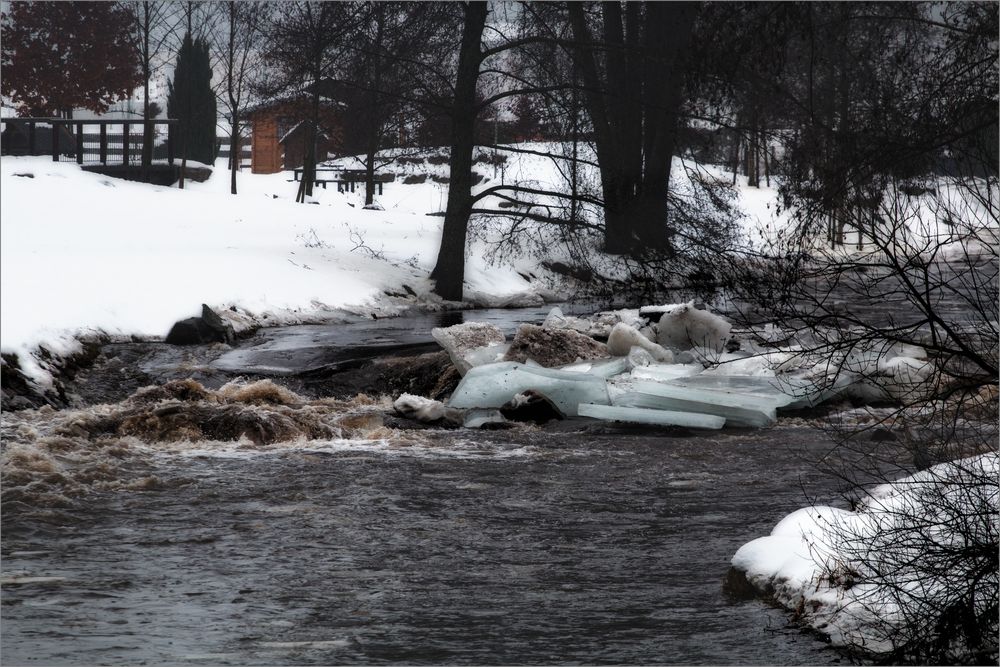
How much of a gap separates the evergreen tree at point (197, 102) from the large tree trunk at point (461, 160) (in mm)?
21343

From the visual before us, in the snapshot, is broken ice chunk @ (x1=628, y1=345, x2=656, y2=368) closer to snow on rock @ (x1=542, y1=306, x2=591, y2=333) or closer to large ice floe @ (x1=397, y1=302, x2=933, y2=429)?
large ice floe @ (x1=397, y1=302, x2=933, y2=429)

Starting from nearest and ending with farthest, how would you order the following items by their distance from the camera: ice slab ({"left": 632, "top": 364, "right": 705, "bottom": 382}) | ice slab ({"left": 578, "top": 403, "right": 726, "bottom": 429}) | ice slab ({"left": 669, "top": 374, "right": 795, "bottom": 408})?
ice slab ({"left": 578, "top": 403, "right": 726, "bottom": 429}) → ice slab ({"left": 669, "top": 374, "right": 795, "bottom": 408}) → ice slab ({"left": 632, "top": 364, "right": 705, "bottom": 382})

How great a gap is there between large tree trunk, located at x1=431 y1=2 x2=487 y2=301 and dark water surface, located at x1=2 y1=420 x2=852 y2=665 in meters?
11.3

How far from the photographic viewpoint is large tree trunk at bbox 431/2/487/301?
63.4 feet

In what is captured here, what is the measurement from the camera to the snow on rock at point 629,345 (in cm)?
1268

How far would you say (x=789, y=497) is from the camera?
7.75 m

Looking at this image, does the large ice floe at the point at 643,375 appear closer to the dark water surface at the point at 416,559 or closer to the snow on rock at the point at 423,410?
the snow on rock at the point at 423,410

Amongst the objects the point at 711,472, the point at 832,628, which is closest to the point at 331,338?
the point at 711,472

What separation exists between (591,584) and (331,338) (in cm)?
983

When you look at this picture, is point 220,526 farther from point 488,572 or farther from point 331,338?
point 331,338

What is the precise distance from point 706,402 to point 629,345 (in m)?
2.30

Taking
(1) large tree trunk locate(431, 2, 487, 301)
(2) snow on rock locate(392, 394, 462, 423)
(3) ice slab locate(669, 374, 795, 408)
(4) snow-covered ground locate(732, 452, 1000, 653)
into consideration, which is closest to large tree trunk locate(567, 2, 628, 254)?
(1) large tree trunk locate(431, 2, 487, 301)

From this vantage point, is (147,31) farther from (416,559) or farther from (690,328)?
(416,559)

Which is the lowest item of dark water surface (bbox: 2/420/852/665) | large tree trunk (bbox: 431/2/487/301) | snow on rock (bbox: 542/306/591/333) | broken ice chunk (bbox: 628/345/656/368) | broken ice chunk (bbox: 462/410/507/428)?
dark water surface (bbox: 2/420/852/665)
